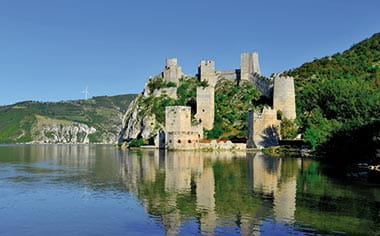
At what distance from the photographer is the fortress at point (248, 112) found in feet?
176

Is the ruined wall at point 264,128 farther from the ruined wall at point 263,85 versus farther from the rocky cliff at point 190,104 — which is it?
the ruined wall at point 263,85

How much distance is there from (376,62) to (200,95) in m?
33.6

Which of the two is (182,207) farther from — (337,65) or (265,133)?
(337,65)

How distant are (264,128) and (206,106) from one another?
40.5ft

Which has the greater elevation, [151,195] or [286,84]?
[286,84]

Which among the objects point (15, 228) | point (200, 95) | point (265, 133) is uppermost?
point (200, 95)

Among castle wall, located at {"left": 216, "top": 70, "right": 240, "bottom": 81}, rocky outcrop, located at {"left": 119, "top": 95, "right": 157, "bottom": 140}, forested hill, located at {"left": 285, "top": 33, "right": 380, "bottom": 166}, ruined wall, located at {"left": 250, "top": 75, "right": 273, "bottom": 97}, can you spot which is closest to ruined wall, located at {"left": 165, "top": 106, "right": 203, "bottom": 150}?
rocky outcrop, located at {"left": 119, "top": 95, "right": 157, "bottom": 140}

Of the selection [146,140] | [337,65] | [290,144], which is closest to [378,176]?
[290,144]

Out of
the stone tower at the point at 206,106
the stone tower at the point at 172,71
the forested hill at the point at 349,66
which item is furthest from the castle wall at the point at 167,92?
the forested hill at the point at 349,66

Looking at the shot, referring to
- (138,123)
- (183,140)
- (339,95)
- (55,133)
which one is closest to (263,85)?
(183,140)

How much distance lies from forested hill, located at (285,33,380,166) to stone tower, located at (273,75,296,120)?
4.19 ft

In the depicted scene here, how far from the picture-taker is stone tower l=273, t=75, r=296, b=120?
5803cm

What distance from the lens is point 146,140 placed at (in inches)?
2790

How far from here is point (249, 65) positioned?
71500 millimetres
